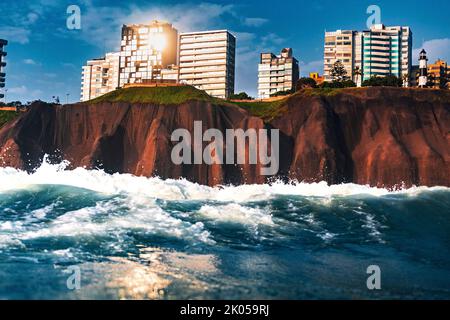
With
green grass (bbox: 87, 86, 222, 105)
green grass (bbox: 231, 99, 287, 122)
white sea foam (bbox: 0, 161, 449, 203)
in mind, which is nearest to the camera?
white sea foam (bbox: 0, 161, 449, 203)

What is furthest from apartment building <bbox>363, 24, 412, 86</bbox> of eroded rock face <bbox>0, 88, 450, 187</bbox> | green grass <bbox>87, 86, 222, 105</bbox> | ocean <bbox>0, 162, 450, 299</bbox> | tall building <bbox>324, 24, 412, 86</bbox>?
ocean <bbox>0, 162, 450, 299</bbox>

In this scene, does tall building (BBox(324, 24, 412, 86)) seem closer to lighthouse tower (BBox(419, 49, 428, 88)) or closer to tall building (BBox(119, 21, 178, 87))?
tall building (BBox(119, 21, 178, 87))

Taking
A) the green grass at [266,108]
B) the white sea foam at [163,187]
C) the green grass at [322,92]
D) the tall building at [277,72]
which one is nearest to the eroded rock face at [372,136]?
the green grass at [322,92]

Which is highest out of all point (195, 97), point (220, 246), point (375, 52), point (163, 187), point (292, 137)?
point (375, 52)

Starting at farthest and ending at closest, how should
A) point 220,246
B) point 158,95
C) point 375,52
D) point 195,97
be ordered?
point 375,52 < point 158,95 < point 195,97 < point 220,246

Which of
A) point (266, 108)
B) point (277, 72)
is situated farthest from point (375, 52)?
point (266, 108)

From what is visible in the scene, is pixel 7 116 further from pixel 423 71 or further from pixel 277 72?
pixel 277 72

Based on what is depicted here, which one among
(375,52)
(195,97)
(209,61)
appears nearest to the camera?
(195,97)
